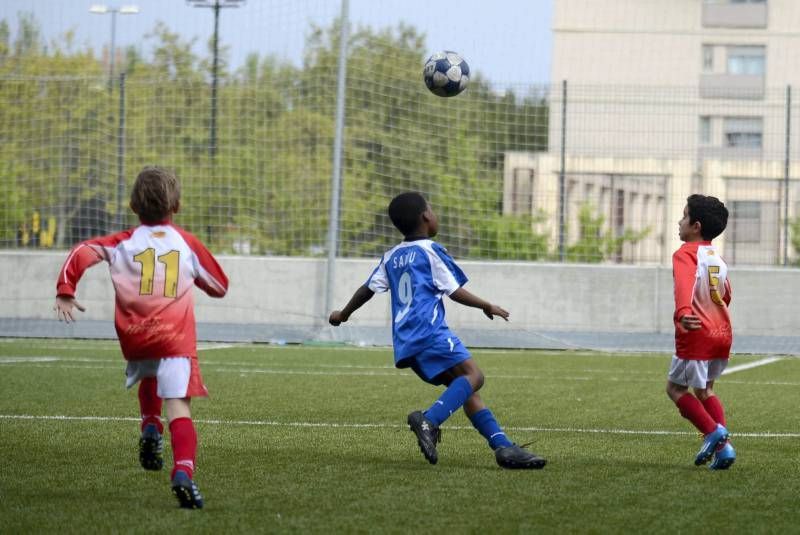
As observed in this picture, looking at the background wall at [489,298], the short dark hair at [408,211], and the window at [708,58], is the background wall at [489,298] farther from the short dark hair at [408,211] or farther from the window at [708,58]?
the window at [708,58]

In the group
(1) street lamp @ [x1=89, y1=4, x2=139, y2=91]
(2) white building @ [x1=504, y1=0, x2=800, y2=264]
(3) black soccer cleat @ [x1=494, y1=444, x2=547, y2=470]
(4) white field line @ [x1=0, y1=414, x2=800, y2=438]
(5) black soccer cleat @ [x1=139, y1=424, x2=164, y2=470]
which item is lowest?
(4) white field line @ [x1=0, y1=414, x2=800, y2=438]

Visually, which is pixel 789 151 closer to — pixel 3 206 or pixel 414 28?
pixel 414 28

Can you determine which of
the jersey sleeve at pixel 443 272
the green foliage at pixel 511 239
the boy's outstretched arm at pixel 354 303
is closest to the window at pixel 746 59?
the green foliage at pixel 511 239

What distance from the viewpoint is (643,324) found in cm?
1784

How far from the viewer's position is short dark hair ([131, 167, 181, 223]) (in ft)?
18.6

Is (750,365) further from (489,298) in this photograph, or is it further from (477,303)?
(477,303)

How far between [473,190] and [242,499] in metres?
13.9

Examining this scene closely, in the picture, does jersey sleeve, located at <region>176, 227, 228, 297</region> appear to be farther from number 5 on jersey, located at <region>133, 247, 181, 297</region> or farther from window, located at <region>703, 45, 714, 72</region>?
window, located at <region>703, 45, 714, 72</region>

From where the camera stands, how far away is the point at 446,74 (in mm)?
10492

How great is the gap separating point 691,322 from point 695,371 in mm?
367

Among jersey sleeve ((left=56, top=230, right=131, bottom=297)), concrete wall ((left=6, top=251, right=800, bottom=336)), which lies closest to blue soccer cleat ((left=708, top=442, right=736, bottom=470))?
jersey sleeve ((left=56, top=230, right=131, bottom=297))

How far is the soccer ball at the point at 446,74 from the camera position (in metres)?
10.5

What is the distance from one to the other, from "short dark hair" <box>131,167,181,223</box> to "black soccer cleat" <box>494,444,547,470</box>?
1955 millimetres

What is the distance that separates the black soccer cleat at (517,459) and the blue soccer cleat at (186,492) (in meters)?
1.72
